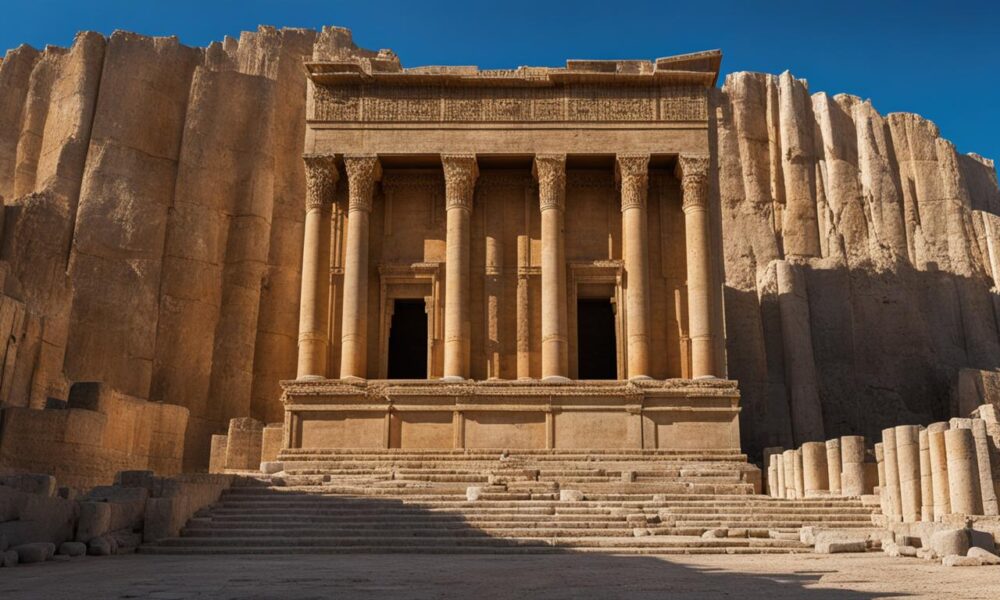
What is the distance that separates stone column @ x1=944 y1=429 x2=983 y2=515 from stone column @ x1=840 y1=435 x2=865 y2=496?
13.0 ft

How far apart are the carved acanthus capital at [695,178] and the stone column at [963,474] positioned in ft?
39.0

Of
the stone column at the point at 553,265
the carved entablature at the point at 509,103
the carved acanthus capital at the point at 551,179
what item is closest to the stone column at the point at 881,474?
the stone column at the point at 553,265

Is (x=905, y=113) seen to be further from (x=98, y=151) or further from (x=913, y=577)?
(x=913, y=577)

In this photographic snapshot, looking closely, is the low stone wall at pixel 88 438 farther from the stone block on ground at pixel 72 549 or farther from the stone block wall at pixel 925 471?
the stone block wall at pixel 925 471

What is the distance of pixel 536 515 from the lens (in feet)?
53.8

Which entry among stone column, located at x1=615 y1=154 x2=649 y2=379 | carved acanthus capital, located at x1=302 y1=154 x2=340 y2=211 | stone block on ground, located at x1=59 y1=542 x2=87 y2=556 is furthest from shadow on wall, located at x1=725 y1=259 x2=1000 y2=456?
stone block on ground, located at x1=59 y1=542 x2=87 y2=556

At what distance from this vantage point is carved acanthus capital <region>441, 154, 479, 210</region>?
1014 inches

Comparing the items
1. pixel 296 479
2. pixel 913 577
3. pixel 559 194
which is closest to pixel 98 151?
pixel 559 194

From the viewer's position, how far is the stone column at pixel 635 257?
24.7 meters

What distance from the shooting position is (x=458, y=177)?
84.6 ft

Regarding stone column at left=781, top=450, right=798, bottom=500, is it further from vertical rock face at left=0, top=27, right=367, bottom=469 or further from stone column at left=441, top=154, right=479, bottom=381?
vertical rock face at left=0, top=27, right=367, bottom=469

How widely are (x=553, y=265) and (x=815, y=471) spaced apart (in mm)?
8421

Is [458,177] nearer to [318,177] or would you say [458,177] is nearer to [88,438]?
[318,177]

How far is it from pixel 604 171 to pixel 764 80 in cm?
1762
